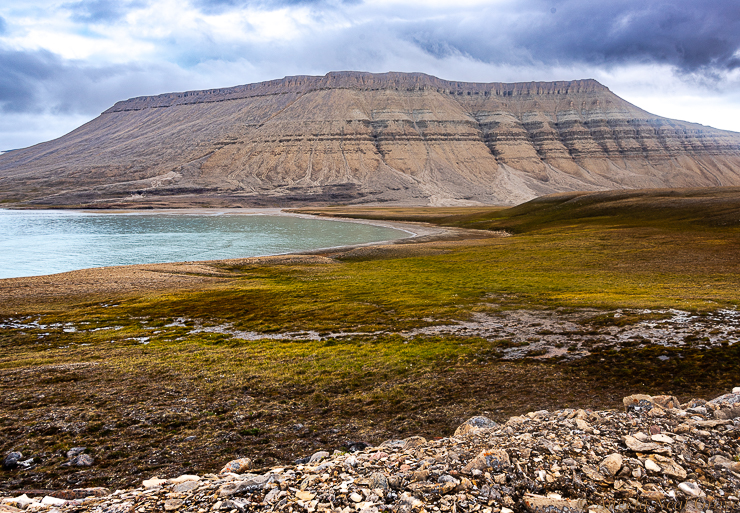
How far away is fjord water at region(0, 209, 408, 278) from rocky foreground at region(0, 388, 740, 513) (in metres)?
62.7

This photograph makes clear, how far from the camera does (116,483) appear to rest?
10.5 metres

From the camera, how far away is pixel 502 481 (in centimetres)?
782

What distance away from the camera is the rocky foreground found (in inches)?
291

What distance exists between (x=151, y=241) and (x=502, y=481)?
9711 centimetres

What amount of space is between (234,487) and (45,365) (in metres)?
16.5

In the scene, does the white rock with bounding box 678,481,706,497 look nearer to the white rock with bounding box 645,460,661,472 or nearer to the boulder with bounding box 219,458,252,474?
the white rock with bounding box 645,460,661,472

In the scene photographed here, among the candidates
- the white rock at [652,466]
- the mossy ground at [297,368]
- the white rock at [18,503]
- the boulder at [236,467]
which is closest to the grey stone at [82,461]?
the mossy ground at [297,368]

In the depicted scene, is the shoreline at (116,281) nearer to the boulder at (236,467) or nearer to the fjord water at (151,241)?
the fjord water at (151,241)

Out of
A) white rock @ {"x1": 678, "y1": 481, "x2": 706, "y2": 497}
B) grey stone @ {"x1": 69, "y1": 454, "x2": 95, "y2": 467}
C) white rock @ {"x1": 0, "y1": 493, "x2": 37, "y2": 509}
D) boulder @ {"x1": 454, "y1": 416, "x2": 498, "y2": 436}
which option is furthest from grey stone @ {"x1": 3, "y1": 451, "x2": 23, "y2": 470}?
white rock @ {"x1": 678, "y1": 481, "x2": 706, "y2": 497}

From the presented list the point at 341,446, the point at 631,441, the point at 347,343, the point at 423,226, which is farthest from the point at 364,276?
the point at 423,226

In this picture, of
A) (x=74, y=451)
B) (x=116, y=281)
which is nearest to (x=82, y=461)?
(x=74, y=451)

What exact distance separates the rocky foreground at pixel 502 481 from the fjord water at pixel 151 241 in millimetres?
62661

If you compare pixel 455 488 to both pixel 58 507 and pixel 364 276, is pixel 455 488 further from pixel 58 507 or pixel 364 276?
pixel 364 276

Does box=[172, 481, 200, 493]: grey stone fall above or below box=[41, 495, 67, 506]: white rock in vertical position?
above
